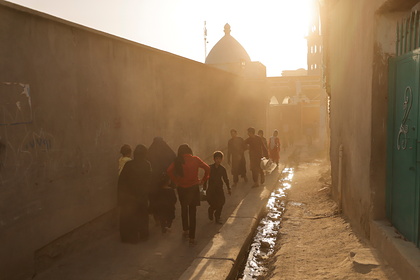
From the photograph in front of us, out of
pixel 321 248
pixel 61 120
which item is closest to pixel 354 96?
pixel 321 248

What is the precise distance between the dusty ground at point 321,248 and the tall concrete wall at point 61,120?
2.93 metres

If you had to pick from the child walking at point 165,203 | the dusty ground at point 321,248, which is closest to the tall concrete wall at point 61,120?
the child walking at point 165,203

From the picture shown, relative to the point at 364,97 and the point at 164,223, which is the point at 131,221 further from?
the point at 364,97

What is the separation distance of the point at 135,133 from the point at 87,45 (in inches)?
77.8

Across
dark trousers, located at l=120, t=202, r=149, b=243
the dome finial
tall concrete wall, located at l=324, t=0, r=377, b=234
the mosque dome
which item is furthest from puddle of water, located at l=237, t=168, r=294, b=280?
the dome finial

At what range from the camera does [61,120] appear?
4.97 m

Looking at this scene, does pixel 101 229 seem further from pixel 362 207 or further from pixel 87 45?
pixel 362 207

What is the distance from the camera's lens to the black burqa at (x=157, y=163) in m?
6.09

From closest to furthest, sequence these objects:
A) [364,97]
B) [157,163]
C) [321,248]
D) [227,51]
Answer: [364,97] → [321,248] → [157,163] → [227,51]

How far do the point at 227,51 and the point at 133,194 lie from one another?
38190mm

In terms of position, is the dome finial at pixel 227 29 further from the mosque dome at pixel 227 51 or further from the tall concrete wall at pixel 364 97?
the tall concrete wall at pixel 364 97

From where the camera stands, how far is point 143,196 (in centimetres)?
563

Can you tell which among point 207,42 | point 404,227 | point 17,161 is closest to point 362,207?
point 404,227

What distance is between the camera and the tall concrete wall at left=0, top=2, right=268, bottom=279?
161 inches
